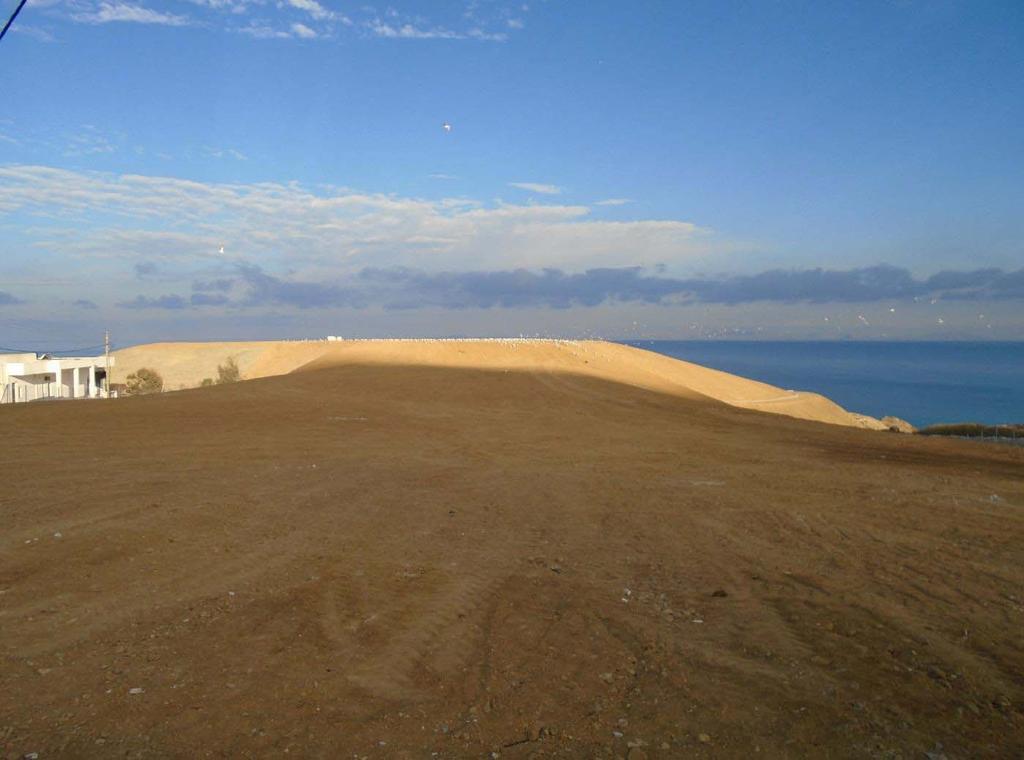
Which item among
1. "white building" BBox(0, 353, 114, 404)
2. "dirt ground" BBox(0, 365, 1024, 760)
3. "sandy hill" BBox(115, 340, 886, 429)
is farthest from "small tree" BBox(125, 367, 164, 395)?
"dirt ground" BBox(0, 365, 1024, 760)

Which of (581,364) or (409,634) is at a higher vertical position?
(409,634)

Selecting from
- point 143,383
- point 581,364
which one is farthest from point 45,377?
point 581,364

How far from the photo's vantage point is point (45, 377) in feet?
152

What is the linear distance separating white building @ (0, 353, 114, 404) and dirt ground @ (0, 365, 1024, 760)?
102 feet

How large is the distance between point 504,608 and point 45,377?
48246 mm

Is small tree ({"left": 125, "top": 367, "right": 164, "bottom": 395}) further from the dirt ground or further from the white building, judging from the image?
the dirt ground

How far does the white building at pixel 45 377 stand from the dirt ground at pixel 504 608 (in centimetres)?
3107

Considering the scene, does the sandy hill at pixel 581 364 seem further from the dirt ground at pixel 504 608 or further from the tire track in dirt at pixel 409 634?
the tire track in dirt at pixel 409 634

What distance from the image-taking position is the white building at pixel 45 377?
133ft

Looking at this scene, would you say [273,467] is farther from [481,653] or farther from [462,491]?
[481,653]

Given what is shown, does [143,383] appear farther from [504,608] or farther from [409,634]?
[409,634]

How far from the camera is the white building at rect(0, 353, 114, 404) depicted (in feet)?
133

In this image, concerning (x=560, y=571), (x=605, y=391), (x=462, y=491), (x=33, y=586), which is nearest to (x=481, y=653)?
(x=560, y=571)

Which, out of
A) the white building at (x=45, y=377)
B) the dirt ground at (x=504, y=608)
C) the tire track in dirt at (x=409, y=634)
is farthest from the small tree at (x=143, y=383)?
the tire track in dirt at (x=409, y=634)
